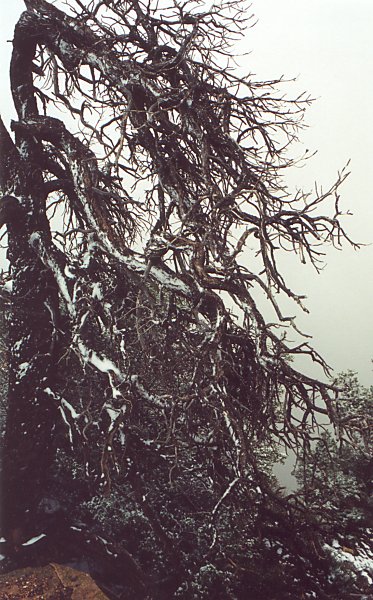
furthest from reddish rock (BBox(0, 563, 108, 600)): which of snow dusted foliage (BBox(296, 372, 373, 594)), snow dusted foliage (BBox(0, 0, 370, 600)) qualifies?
snow dusted foliage (BBox(296, 372, 373, 594))

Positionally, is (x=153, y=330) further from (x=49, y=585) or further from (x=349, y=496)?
(x=349, y=496)

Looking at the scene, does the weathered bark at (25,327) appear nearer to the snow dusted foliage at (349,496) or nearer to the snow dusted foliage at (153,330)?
the snow dusted foliage at (153,330)

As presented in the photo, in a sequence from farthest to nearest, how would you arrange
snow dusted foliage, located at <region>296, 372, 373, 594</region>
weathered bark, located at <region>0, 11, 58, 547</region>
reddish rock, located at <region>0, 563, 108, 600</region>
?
weathered bark, located at <region>0, 11, 58, 547</region> → reddish rock, located at <region>0, 563, 108, 600</region> → snow dusted foliage, located at <region>296, 372, 373, 594</region>

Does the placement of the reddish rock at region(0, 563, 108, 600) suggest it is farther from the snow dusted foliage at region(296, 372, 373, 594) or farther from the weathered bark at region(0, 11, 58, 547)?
the snow dusted foliage at region(296, 372, 373, 594)

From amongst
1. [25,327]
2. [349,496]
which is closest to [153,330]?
[25,327]

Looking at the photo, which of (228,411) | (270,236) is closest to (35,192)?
(270,236)

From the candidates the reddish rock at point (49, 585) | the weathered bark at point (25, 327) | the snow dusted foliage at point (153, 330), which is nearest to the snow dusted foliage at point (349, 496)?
the snow dusted foliage at point (153, 330)

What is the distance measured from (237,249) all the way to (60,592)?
3768 millimetres

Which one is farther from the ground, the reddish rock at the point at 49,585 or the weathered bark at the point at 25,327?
the weathered bark at the point at 25,327

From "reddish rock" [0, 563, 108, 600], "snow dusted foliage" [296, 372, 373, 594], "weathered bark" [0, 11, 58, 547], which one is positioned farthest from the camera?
"weathered bark" [0, 11, 58, 547]

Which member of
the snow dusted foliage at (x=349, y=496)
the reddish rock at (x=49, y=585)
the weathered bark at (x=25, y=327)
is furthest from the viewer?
the weathered bark at (x=25, y=327)

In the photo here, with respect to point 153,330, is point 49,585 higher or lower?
lower

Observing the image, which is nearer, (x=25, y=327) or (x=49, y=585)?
(x=49, y=585)

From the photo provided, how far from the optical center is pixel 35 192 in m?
6.44
